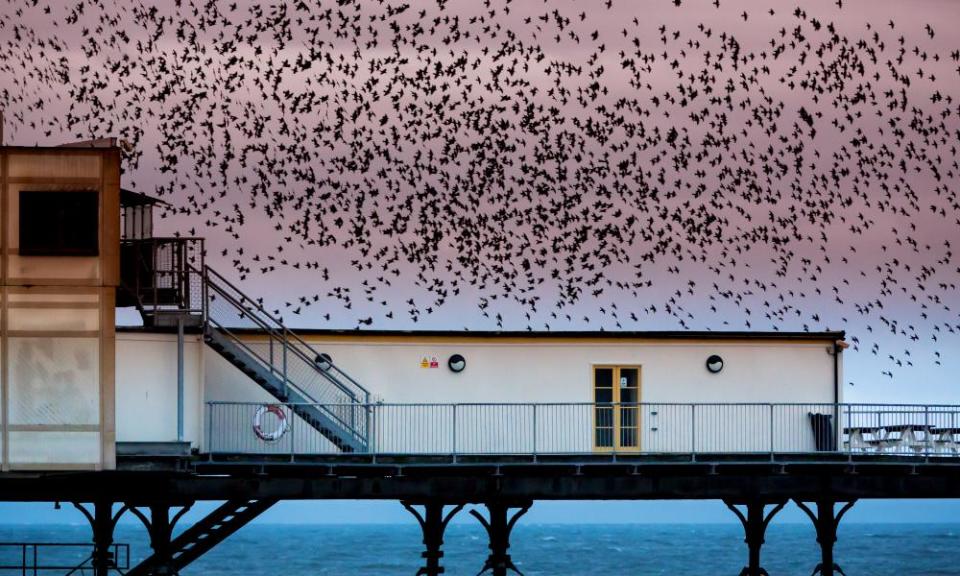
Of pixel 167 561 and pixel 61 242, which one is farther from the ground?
pixel 61 242

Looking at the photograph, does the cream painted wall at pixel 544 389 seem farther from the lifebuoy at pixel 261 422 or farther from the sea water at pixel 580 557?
the sea water at pixel 580 557

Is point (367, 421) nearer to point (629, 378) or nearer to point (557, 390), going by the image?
point (557, 390)

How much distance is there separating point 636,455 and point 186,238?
12.0 m

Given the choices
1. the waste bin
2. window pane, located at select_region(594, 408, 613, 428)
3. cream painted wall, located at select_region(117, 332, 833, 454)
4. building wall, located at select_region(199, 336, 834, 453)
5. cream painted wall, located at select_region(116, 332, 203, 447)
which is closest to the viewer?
cream painted wall, located at select_region(116, 332, 203, 447)

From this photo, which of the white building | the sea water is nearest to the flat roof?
the white building

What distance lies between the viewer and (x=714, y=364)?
48062 millimetres

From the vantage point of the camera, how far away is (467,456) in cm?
4406

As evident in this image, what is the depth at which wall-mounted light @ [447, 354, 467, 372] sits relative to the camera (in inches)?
1849

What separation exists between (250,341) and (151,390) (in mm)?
3680

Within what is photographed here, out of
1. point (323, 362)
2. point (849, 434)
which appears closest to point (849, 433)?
point (849, 434)

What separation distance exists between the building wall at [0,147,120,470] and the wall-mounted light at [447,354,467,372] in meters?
10.1

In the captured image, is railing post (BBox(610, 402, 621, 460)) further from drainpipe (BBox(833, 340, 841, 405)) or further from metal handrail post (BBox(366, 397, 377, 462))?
drainpipe (BBox(833, 340, 841, 405))

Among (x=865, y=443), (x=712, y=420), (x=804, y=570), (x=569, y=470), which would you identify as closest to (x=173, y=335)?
(x=569, y=470)

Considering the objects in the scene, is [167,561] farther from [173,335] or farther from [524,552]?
[524,552]
